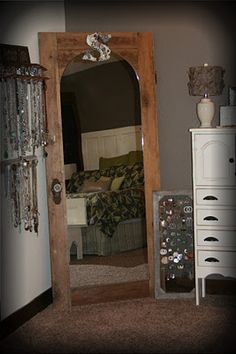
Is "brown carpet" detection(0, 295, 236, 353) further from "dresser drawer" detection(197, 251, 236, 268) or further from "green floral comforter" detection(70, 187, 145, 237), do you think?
"green floral comforter" detection(70, 187, 145, 237)

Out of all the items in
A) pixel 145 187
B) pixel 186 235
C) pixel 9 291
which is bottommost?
pixel 9 291

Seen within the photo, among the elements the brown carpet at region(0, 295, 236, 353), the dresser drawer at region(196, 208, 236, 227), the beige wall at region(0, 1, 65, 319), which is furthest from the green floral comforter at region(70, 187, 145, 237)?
the brown carpet at region(0, 295, 236, 353)

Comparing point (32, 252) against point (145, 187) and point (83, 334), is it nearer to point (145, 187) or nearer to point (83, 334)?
point (83, 334)

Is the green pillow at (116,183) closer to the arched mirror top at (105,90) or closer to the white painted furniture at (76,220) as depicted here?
the white painted furniture at (76,220)

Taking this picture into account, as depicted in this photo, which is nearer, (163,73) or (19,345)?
(19,345)

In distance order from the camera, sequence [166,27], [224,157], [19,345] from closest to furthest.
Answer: [19,345], [224,157], [166,27]

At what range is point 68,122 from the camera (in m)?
3.17

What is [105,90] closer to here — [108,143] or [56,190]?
[108,143]

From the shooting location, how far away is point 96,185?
3.25 m

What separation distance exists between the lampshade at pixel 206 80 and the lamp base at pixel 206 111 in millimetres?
68

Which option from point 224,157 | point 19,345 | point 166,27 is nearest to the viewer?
point 19,345

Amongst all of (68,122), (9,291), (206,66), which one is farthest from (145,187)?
(9,291)

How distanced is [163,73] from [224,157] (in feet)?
2.37

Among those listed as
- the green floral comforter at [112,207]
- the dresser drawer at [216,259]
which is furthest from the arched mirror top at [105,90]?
the dresser drawer at [216,259]
